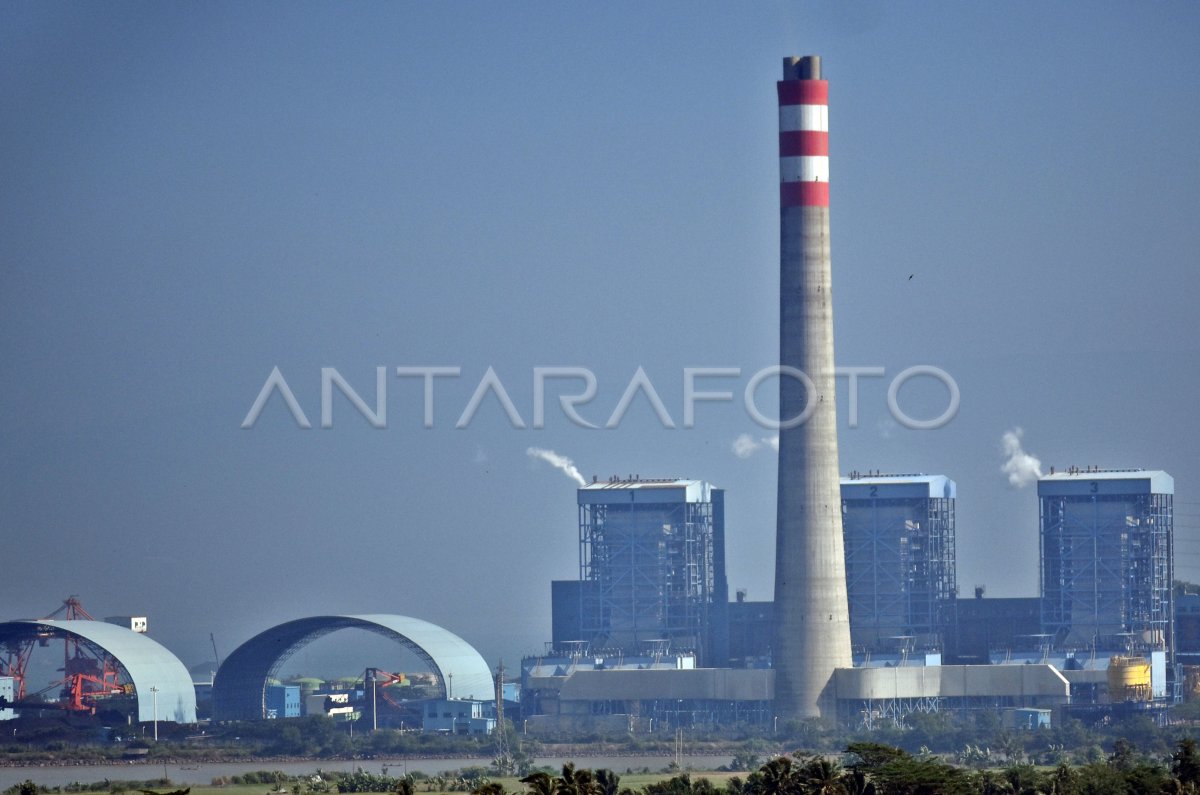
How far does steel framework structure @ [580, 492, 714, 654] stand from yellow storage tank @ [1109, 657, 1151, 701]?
24.0m

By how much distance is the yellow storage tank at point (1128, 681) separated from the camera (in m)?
130

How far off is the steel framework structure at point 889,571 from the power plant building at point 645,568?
8.77m

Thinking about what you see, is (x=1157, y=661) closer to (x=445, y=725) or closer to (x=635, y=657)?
(x=635, y=657)

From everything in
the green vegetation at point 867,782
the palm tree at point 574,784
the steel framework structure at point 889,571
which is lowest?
the green vegetation at point 867,782

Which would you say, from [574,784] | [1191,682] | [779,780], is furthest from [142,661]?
[574,784]

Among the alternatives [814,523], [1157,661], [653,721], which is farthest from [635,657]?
[1157,661]

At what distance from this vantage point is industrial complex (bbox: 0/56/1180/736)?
126 metres

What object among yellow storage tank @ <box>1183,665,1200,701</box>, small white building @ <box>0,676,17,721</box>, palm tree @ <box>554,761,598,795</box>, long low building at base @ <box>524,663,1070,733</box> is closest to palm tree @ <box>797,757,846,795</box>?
palm tree @ <box>554,761,598,795</box>

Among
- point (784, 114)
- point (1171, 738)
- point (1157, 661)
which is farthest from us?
point (1157, 661)

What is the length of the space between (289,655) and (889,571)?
34438mm

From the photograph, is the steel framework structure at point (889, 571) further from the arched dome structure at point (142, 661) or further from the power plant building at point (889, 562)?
the arched dome structure at point (142, 661)

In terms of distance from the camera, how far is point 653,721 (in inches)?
5217

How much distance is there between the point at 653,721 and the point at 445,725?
11544mm

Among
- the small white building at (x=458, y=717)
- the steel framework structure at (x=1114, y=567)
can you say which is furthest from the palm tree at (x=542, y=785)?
the steel framework structure at (x=1114, y=567)
